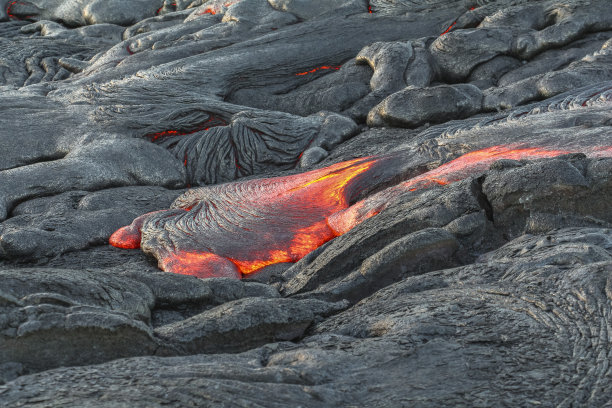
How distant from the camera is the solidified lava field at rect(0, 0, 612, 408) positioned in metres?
2.61

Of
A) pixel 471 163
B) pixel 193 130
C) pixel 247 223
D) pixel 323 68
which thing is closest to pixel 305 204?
pixel 247 223

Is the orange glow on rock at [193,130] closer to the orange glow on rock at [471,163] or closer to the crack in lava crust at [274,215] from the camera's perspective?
the crack in lava crust at [274,215]

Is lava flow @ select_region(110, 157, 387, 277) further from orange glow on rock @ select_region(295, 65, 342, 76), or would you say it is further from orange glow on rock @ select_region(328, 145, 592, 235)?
orange glow on rock @ select_region(295, 65, 342, 76)

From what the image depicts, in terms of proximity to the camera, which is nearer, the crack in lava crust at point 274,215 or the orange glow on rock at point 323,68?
the crack in lava crust at point 274,215

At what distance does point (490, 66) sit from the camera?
9859 millimetres

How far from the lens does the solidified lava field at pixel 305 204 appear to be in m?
2.61

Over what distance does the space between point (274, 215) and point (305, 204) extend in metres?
0.34

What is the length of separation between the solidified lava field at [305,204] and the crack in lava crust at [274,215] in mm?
28

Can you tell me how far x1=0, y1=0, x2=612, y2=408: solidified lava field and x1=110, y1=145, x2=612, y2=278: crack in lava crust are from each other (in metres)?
0.03

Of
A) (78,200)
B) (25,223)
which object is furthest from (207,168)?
(25,223)

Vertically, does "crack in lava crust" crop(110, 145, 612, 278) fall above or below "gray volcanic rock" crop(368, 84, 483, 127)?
below

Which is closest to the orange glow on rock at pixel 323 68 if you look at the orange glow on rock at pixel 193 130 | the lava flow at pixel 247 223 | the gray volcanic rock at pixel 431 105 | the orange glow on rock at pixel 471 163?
the orange glow on rock at pixel 193 130

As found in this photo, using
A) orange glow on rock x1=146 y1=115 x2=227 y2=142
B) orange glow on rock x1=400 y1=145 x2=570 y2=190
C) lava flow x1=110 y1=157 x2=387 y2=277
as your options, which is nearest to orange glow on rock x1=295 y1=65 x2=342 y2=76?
orange glow on rock x1=146 y1=115 x2=227 y2=142

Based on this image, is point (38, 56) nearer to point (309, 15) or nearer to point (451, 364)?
point (309, 15)
